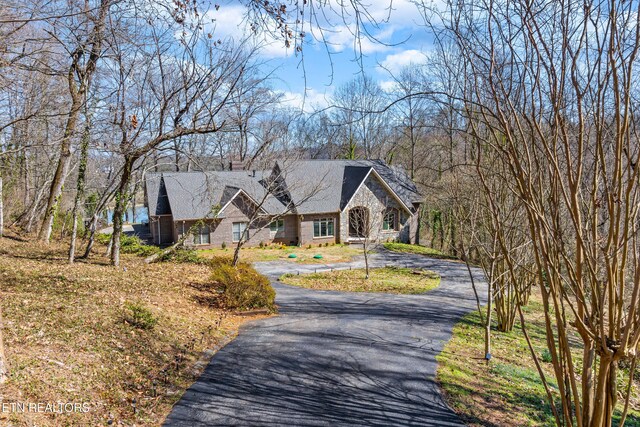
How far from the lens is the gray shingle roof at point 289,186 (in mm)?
27922

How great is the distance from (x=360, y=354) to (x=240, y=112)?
7.23 meters

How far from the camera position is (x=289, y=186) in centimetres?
2756

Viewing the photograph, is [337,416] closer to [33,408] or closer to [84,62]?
[33,408]

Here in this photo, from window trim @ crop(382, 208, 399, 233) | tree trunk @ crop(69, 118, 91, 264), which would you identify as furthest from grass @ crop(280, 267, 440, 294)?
window trim @ crop(382, 208, 399, 233)

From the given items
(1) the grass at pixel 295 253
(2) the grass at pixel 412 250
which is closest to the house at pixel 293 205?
(1) the grass at pixel 295 253

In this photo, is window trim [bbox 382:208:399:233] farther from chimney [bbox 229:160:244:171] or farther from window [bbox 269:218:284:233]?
chimney [bbox 229:160:244:171]

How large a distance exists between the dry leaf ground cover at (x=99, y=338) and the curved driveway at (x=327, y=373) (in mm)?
612

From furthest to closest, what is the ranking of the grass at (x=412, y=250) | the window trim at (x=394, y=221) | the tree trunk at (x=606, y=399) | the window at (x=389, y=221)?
the window at (x=389, y=221)
the window trim at (x=394, y=221)
the grass at (x=412, y=250)
the tree trunk at (x=606, y=399)

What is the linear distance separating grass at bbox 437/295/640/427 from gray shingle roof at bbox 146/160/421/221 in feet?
57.7

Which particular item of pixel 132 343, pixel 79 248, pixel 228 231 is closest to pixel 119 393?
pixel 132 343

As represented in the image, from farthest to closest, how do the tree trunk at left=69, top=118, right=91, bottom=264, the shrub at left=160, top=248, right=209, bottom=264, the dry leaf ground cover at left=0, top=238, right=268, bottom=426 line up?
the shrub at left=160, top=248, right=209, bottom=264
the tree trunk at left=69, top=118, right=91, bottom=264
the dry leaf ground cover at left=0, top=238, right=268, bottom=426

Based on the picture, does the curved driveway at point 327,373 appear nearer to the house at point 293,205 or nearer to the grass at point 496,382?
the grass at point 496,382

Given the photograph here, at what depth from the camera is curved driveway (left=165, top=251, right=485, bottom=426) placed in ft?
21.3

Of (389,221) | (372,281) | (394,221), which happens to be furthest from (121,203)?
(394,221)
